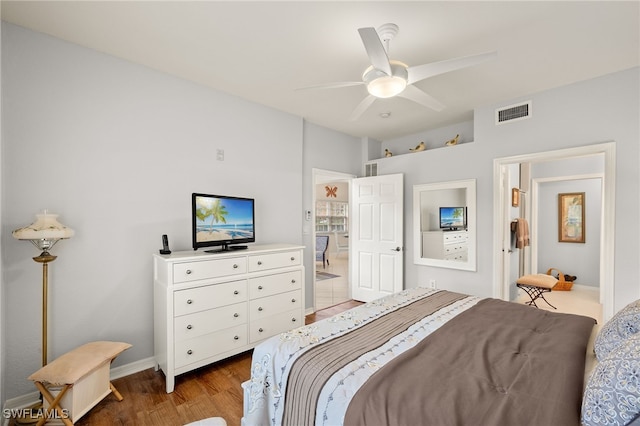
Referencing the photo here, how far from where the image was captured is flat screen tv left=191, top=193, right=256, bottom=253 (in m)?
2.59

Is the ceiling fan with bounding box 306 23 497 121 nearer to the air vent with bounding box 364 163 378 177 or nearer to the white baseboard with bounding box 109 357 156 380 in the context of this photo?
the air vent with bounding box 364 163 378 177

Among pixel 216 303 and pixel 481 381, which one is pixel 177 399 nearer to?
pixel 216 303

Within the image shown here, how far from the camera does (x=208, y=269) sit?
2.46 m

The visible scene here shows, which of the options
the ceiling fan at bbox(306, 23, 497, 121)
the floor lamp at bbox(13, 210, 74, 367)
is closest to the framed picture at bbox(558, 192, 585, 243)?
the ceiling fan at bbox(306, 23, 497, 121)

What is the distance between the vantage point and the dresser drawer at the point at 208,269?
7.59ft

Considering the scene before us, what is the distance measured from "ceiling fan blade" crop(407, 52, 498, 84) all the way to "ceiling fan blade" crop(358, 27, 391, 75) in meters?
0.20

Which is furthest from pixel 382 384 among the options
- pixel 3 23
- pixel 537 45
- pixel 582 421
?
pixel 3 23

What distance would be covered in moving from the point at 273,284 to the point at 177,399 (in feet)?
3.88

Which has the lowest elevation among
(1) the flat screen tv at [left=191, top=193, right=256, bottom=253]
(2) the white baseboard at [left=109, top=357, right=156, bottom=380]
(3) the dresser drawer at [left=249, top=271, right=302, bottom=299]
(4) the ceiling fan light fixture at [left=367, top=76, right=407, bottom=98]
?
(2) the white baseboard at [left=109, top=357, right=156, bottom=380]

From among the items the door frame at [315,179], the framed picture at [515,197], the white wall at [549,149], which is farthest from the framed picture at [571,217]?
the door frame at [315,179]

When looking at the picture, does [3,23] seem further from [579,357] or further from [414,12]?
[579,357]

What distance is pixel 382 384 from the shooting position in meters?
1.14

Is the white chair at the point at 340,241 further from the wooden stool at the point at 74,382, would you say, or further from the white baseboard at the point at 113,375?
the wooden stool at the point at 74,382

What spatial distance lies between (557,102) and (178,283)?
411 centimetres
